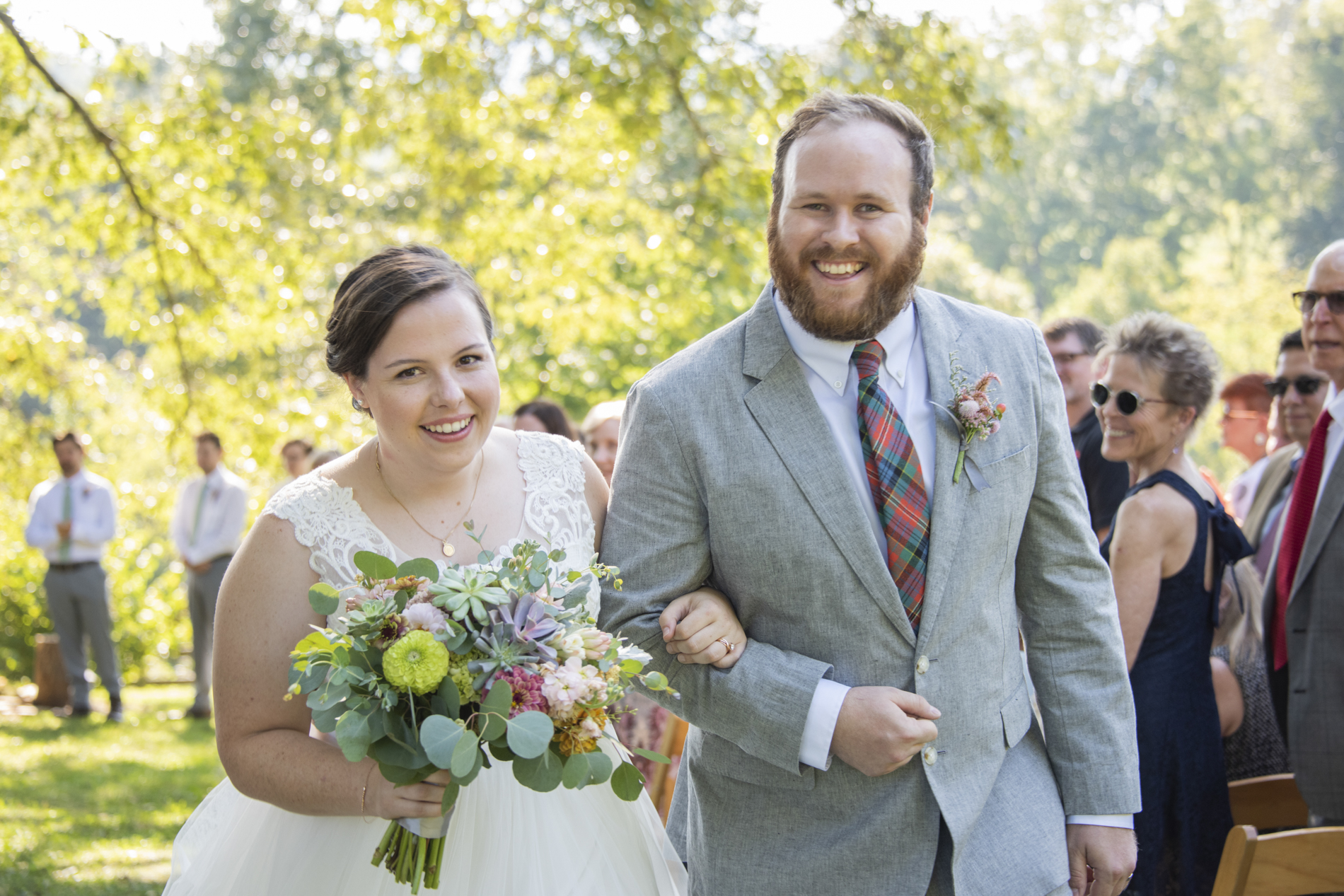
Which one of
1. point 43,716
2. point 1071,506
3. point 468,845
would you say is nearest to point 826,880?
point 468,845

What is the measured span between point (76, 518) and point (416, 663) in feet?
33.3

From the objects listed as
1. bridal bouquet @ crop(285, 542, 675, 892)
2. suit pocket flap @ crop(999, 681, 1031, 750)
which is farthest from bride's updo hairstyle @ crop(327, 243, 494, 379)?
suit pocket flap @ crop(999, 681, 1031, 750)

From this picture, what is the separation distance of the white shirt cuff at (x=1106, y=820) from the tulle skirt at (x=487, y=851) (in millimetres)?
931

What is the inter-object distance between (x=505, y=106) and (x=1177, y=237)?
3902cm

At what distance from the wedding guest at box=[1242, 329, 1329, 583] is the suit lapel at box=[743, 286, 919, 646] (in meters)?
2.99

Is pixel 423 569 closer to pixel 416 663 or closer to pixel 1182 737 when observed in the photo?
pixel 416 663

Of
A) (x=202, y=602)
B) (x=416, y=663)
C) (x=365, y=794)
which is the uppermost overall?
(x=416, y=663)

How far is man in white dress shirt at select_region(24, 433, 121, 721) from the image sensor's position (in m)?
10.7

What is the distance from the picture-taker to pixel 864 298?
243cm

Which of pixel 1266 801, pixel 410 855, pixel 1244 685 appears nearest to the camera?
pixel 410 855

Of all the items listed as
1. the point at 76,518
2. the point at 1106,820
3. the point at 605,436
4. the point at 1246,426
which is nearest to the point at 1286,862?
the point at 1106,820

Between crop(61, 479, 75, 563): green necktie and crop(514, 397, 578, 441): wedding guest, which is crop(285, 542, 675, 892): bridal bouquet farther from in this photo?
crop(61, 479, 75, 563): green necktie

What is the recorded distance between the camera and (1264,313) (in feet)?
93.8

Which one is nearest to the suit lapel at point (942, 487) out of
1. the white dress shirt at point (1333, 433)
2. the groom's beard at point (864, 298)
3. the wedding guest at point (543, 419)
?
the groom's beard at point (864, 298)
